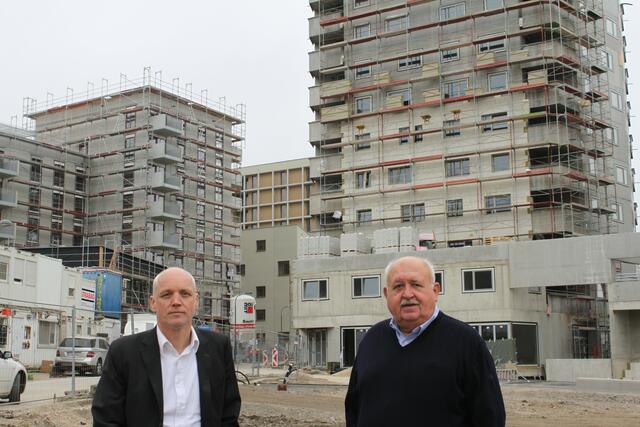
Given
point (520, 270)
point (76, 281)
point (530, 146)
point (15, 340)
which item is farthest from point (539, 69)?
point (15, 340)

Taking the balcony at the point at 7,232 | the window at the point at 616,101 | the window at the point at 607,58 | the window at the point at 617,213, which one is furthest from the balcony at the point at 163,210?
the window at the point at 607,58

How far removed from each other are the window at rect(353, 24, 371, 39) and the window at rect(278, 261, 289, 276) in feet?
82.7

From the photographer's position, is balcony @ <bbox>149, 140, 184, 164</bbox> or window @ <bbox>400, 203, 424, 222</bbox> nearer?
window @ <bbox>400, 203, 424, 222</bbox>

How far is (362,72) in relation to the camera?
61.7 metres

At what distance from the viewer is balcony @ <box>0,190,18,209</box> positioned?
216ft

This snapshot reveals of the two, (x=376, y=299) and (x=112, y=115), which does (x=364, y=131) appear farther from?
(x=112, y=115)

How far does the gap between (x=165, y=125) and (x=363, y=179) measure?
68.1 feet

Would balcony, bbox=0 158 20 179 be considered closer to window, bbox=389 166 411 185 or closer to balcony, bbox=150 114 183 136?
balcony, bbox=150 114 183 136

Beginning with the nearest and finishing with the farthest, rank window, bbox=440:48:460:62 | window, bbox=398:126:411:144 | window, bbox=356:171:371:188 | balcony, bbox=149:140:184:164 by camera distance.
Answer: window, bbox=440:48:460:62, window, bbox=398:126:411:144, window, bbox=356:171:371:188, balcony, bbox=149:140:184:164

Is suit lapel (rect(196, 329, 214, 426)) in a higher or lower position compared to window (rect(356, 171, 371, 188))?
lower

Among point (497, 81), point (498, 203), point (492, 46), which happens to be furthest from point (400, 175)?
point (492, 46)

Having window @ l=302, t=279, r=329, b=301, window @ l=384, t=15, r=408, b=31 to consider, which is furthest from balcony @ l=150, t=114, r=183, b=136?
window @ l=302, t=279, r=329, b=301

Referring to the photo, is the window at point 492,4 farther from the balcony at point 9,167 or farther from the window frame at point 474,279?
the balcony at point 9,167

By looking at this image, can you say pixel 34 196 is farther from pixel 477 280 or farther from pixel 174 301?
pixel 174 301
